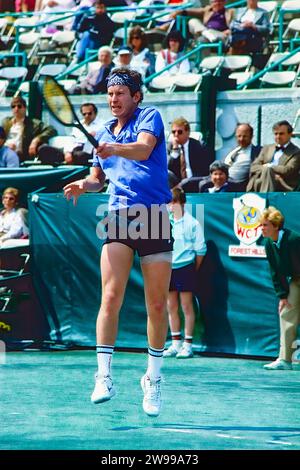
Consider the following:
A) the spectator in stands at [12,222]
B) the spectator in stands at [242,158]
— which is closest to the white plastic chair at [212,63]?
the spectator in stands at [242,158]

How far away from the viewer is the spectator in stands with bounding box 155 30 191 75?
1544cm

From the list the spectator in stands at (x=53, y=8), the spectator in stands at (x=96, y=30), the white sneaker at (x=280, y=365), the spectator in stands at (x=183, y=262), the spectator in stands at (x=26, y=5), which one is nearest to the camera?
the white sneaker at (x=280, y=365)

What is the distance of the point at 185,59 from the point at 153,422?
8778 millimetres

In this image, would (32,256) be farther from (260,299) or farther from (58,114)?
(58,114)

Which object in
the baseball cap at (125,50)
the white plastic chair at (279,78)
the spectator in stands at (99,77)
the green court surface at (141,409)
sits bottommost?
the green court surface at (141,409)

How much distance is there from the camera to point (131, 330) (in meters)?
12.7

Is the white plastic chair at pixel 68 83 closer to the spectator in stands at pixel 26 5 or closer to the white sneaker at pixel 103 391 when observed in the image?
the spectator in stands at pixel 26 5

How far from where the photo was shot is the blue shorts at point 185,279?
12.0m

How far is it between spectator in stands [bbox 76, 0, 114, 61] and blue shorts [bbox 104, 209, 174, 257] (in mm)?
10090

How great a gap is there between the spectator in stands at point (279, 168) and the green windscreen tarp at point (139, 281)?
0.84ft

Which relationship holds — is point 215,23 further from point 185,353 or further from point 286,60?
point 185,353

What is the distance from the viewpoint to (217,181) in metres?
12.3

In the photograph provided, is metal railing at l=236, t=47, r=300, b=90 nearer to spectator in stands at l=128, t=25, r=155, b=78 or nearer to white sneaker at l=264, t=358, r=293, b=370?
spectator in stands at l=128, t=25, r=155, b=78

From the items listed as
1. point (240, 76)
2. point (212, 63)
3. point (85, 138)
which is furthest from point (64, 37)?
point (85, 138)
